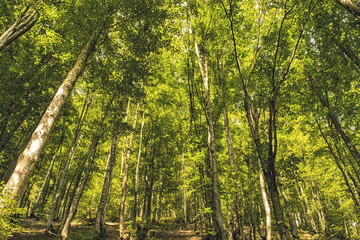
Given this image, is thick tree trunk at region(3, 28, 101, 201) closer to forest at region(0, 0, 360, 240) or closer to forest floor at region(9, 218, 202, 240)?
forest at region(0, 0, 360, 240)

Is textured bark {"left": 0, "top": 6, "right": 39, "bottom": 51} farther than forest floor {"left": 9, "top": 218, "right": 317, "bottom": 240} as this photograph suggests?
No

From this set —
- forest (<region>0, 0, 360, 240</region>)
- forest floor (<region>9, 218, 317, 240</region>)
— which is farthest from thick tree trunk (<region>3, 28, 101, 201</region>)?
forest floor (<region>9, 218, 317, 240</region>)

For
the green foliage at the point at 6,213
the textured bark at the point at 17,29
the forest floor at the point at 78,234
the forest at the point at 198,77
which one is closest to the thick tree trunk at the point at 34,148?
the forest at the point at 198,77

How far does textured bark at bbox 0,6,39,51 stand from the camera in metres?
6.83

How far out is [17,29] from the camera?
7812mm

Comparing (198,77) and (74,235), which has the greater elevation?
(198,77)

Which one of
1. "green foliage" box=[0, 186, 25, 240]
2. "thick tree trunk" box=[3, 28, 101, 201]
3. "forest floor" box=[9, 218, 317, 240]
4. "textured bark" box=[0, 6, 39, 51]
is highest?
"textured bark" box=[0, 6, 39, 51]

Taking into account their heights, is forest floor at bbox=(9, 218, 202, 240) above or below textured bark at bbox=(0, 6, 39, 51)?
below

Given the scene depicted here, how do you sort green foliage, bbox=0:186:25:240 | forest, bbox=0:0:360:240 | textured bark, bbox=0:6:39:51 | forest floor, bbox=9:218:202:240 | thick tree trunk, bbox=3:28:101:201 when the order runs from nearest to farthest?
green foliage, bbox=0:186:25:240 → thick tree trunk, bbox=3:28:101:201 → forest, bbox=0:0:360:240 → textured bark, bbox=0:6:39:51 → forest floor, bbox=9:218:202:240

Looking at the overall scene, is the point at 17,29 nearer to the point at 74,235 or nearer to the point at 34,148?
the point at 34,148

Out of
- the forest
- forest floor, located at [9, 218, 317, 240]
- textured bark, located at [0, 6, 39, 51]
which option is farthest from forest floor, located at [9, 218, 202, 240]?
textured bark, located at [0, 6, 39, 51]

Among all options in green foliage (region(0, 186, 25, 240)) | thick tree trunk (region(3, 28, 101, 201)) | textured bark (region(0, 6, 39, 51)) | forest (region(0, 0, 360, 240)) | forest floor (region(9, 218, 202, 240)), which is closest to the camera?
green foliage (region(0, 186, 25, 240))

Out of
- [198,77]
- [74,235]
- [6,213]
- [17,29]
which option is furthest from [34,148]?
[198,77]

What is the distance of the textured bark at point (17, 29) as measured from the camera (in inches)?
269
